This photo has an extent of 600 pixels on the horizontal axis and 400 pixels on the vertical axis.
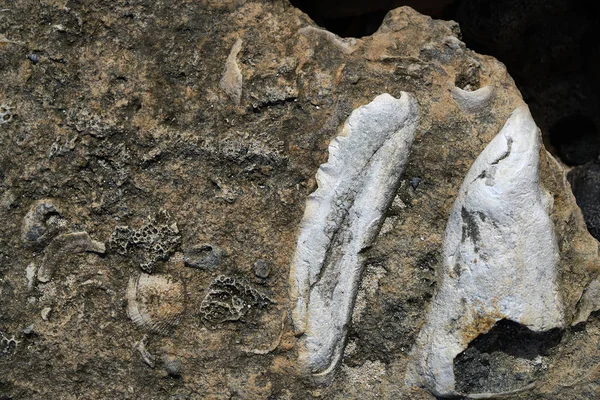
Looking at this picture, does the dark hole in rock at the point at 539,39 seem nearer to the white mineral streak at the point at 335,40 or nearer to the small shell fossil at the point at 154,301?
the white mineral streak at the point at 335,40

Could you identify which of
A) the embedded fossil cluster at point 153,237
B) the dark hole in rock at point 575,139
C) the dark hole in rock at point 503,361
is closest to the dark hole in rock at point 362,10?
the dark hole in rock at point 575,139

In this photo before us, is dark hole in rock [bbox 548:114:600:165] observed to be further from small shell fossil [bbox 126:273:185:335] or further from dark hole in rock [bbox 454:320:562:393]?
small shell fossil [bbox 126:273:185:335]

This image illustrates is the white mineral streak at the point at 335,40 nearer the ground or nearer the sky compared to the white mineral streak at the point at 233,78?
nearer the sky

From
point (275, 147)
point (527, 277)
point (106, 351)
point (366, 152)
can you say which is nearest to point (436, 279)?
point (527, 277)

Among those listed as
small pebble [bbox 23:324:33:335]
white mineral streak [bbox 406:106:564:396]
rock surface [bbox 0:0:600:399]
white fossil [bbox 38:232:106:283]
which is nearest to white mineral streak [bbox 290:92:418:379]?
rock surface [bbox 0:0:600:399]

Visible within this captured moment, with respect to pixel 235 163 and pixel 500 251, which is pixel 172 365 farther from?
pixel 500 251

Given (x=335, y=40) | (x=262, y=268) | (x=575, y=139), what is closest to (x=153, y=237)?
(x=262, y=268)

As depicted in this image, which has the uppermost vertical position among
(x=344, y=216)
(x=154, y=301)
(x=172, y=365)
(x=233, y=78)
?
(x=233, y=78)
